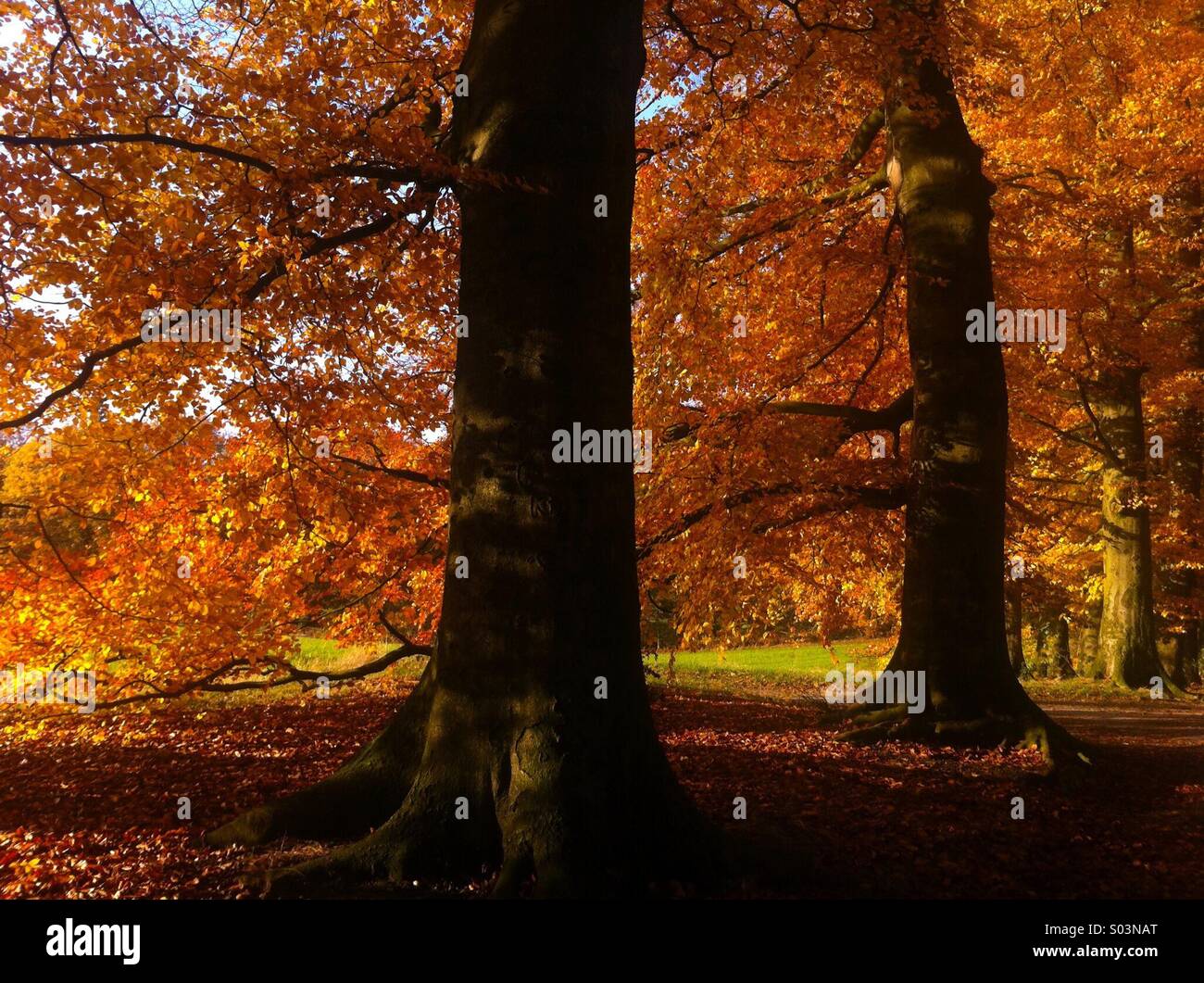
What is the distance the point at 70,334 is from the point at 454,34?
5.56 m

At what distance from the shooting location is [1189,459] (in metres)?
21.8

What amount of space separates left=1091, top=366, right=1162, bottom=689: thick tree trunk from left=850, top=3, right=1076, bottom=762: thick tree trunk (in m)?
10.6

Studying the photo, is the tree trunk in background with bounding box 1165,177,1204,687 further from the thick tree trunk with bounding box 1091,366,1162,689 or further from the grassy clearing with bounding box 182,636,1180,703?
the grassy clearing with bounding box 182,636,1180,703

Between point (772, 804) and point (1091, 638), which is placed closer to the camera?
point (772, 804)

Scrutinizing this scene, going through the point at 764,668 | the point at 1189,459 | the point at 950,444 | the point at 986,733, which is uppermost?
the point at 1189,459

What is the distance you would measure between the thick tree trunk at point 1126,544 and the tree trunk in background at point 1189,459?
1439 millimetres

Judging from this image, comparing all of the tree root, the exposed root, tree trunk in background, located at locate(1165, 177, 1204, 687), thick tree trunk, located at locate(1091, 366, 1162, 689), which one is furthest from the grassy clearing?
the exposed root

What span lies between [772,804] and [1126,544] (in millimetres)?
16930

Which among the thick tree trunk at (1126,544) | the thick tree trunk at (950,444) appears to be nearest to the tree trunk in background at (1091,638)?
the thick tree trunk at (1126,544)

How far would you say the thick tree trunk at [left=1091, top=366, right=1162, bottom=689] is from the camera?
62.0 ft

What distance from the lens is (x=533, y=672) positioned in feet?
14.6

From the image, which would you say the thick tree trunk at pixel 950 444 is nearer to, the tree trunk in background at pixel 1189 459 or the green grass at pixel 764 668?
the green grass at pixel 764 668

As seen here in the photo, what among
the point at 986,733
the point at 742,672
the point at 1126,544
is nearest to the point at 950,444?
the point at 986,733

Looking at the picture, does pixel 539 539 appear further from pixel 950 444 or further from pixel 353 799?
pixel 950 444
